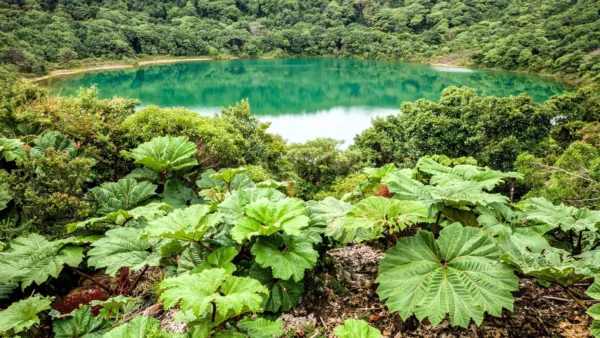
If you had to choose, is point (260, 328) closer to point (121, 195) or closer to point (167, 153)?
point (121, 195)

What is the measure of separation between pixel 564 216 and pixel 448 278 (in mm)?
1168

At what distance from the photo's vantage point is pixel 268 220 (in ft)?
7.20

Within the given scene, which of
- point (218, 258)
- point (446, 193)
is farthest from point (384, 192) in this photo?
point (218, 258)

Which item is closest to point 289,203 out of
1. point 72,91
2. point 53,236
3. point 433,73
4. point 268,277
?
point 268,277

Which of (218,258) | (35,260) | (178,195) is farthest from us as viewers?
(178,195)

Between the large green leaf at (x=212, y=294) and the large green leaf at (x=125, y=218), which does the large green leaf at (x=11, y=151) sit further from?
the large green leaf at (x=212, y=294)

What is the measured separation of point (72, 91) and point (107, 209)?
36.1m

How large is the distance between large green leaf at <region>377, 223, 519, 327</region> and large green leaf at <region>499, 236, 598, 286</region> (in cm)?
9

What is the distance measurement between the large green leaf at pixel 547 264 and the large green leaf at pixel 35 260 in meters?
3.12

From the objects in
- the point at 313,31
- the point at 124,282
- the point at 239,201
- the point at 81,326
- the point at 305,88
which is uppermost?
the point at 313,31

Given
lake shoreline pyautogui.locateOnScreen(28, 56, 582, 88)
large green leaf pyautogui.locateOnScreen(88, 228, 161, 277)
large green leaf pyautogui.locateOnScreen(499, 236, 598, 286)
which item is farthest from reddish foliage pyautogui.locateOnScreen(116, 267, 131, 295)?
lake shoreline pyautogui.locateOnScreen(28, 56, 582, 88)

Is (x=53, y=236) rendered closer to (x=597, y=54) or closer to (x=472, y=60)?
(x=597, y=54)

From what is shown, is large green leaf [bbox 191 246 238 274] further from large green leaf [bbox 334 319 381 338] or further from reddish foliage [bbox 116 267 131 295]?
reddish foliage [bbox 116 267 131 295]

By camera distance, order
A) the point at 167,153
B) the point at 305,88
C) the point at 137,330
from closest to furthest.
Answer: the point at 137,330 < the point at 167,153 < the point at 305,88
